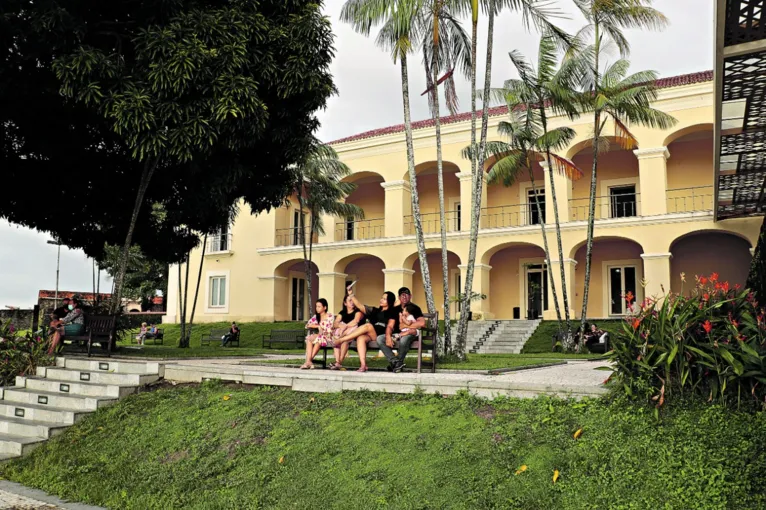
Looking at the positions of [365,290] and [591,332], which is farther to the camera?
[365,290]

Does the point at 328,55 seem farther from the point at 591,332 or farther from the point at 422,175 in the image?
the point at 422,175

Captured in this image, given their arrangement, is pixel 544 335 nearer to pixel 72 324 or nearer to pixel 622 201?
Answer: pixel 622 201

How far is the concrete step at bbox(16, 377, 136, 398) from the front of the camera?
8.53m

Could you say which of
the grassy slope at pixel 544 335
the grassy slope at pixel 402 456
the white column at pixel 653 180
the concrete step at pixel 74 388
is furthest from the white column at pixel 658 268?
the concrete step at pixel 74 388

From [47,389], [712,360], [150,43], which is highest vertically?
[150,43]

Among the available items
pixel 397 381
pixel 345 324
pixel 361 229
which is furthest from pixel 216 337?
pixel 397 381

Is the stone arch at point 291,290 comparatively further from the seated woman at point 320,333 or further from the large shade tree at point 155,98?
the seated woman at point 320,333

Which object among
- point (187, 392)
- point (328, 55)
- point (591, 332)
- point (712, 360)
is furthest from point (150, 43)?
point (591, 332)

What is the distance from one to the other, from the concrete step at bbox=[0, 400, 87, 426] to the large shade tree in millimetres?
3961

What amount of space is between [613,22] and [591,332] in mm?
9053

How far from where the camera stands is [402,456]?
17.9ft

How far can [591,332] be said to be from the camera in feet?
64.6

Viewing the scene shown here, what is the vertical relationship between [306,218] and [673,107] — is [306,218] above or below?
below

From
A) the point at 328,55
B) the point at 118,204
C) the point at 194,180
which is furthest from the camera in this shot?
the point at 118,204
